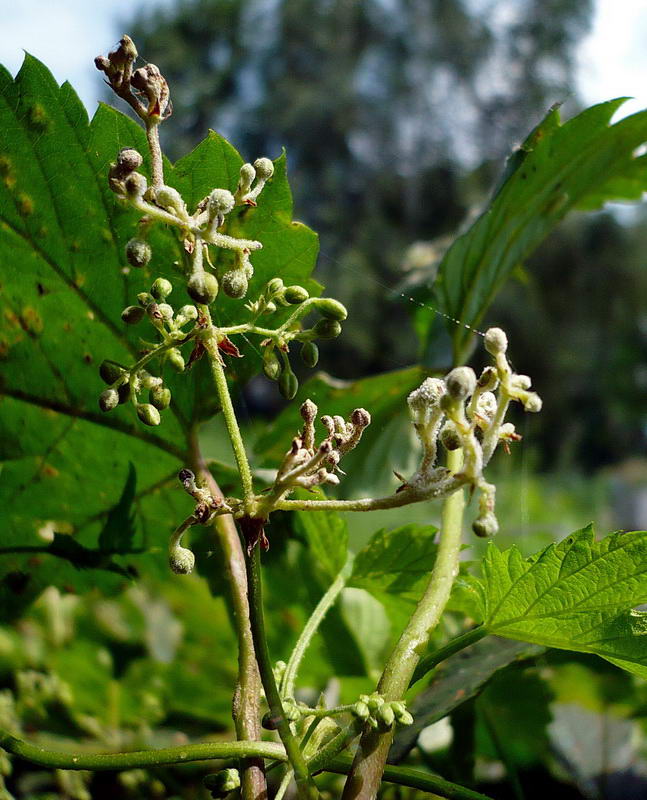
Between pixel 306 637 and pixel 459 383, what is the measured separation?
178mm

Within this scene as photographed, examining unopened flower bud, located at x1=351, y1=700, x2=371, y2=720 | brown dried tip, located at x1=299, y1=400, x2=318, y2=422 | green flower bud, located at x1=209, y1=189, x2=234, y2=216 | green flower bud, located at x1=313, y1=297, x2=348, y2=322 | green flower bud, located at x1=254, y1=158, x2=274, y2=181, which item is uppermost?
green flower bud, located at x1=254, y1=158, x2=274, y2=181

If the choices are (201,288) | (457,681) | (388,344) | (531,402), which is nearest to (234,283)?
(201,288)

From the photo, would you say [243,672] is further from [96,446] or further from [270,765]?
[96,446]

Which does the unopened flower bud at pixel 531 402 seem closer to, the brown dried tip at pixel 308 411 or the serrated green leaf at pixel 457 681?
the brown dried tip at pixel 308 411

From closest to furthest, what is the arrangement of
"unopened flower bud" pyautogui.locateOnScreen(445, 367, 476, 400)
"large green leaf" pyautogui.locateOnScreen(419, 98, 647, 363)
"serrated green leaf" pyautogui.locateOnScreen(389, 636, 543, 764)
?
"unopened flower bud" pyautogui.locateOnScreen(445, 367, 476, 400), "serrated green leaf" pyautogui.locateOnScreen(389, 636, 543, 764), "large green leaf" pyautogui.locateOnScreen(419, 98, 647, 363)

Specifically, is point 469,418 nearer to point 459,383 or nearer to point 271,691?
point 459,383

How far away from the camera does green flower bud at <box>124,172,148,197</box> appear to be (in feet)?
1.07

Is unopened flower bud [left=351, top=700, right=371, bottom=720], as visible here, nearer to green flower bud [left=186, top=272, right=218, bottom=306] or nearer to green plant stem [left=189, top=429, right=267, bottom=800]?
green plant stem [left=189, top=429, right=267, bottom=800]

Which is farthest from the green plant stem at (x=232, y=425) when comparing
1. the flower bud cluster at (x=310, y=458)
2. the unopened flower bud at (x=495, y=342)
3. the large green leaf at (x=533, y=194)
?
the large green leaf at (x=533, y=194)

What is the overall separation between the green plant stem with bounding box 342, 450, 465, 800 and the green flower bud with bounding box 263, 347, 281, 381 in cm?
10

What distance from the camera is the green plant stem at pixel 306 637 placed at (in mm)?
369

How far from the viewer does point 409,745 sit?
0.46 metres

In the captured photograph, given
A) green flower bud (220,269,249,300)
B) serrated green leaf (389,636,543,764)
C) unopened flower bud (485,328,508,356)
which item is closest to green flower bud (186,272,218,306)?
green flower bud (220,269,249,300)

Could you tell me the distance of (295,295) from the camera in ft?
1.24
